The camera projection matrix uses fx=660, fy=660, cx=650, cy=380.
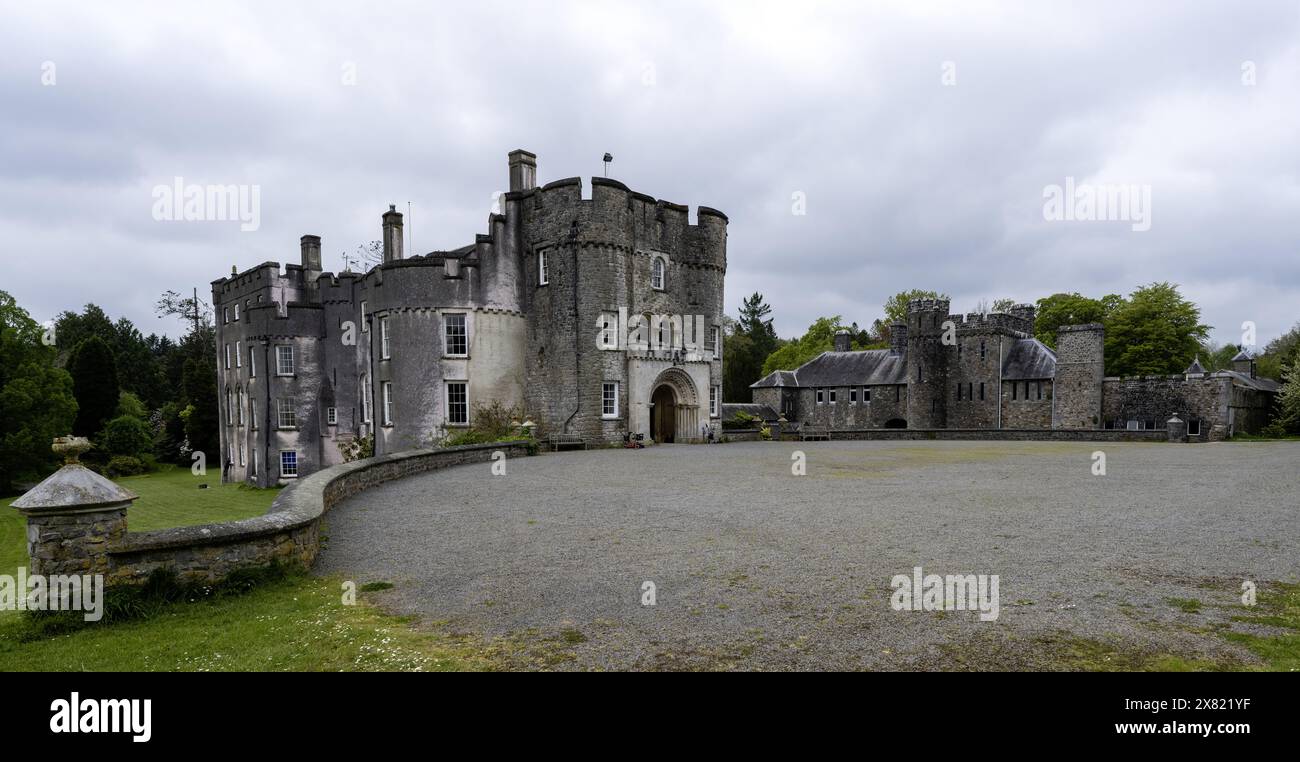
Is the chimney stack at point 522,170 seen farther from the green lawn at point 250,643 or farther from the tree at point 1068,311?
the tree at point 1068,311

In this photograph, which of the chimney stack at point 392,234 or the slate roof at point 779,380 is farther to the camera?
the slate roof at point 779,380

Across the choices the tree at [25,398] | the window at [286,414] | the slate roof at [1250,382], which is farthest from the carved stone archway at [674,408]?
the tree at [25,398]

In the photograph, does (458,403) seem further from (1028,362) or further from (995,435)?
(1028,362)

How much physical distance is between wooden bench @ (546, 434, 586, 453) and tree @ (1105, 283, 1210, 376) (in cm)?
4280

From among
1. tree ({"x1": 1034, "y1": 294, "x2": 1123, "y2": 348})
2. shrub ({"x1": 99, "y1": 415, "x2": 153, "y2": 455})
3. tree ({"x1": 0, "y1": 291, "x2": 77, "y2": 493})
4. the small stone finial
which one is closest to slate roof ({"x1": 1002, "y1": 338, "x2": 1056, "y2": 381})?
tree ({"x1": 1034, "y1": 294, "x2": 1123, "y2": 348})

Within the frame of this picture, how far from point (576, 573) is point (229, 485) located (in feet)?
128

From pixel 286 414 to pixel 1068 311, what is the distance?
2279 inches

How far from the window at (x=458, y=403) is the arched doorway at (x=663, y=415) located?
8591 millimetres

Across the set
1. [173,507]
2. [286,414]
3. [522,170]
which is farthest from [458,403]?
[286,414]

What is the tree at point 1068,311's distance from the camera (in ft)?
178

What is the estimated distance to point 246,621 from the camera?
18.5 feet

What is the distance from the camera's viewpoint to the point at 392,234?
102ft
